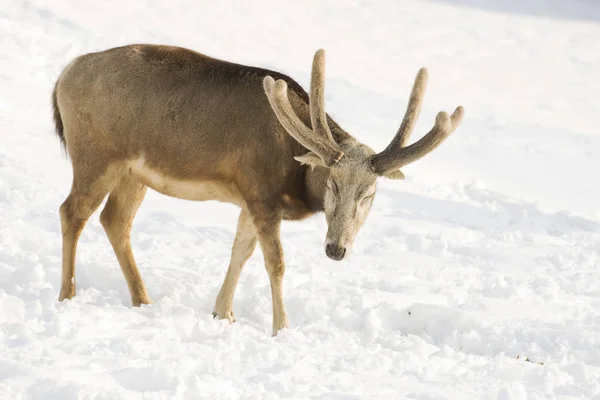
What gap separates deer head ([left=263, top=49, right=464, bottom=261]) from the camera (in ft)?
24.0

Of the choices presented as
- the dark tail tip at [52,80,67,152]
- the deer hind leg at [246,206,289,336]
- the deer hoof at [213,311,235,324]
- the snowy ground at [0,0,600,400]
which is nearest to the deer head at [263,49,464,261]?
the deer hind leg at [246,206,289,336]

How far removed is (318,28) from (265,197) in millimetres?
16551

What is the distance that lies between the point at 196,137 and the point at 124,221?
3.92 feet

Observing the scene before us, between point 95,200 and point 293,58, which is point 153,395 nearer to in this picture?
point 95,200

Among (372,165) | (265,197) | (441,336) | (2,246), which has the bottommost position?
(2,246)

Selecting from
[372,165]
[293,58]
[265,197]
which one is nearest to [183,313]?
[265,197]

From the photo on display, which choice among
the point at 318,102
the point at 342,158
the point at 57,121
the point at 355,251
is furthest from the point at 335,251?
the point at 355,251

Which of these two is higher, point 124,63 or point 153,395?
point 124,63

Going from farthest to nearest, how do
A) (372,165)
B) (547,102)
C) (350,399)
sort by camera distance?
(547,102), (372,165), (350,399)

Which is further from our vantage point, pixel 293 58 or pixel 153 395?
pixel 293 58

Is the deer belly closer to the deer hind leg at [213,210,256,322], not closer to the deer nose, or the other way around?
the deer hind leg at [213,210,256,322]

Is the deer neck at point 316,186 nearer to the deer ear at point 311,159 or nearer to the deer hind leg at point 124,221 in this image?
the deer ear at point 311,159

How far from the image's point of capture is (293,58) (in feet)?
67.9

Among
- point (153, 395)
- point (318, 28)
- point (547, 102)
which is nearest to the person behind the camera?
point (153, 395)
